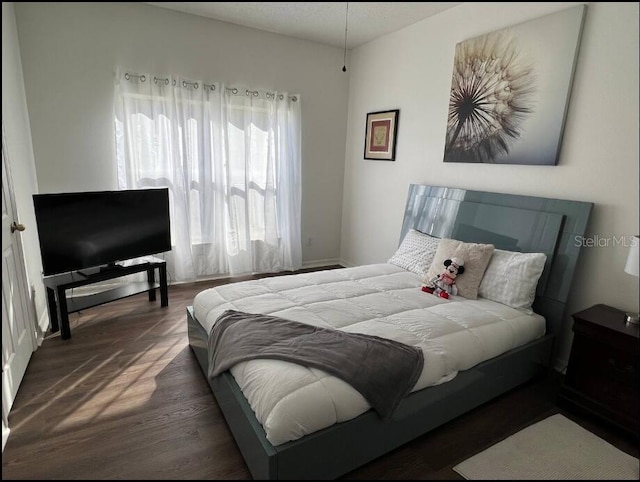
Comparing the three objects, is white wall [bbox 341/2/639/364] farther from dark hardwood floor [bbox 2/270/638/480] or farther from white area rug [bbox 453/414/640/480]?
dark hardwood floor [bbox 2/270/638/480]

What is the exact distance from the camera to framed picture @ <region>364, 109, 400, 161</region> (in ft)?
11.9

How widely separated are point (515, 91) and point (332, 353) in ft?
6.27

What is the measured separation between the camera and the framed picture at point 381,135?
3.63m

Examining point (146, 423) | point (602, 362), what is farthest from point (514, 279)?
point (146, 423)

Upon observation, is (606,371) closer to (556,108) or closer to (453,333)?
(453,333)

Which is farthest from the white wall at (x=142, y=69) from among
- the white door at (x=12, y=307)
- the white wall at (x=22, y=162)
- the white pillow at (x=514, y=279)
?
the white pillow at (x=514, y=279)

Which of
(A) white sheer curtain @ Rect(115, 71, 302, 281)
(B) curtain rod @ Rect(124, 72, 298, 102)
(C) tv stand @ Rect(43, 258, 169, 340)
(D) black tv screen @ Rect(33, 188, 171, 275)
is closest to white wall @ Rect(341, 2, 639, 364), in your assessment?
(A) white sheer curtain @ Rect(115, 71, 302, 281)

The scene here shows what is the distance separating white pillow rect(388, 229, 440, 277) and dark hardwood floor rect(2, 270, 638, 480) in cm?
105

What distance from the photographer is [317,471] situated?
1.44m

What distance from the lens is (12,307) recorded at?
2047 millimetres

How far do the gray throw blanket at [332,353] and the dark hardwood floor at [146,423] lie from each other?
0.31 metres

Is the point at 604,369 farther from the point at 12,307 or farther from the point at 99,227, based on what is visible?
the point at 99,227

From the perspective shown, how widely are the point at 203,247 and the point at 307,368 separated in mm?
2554

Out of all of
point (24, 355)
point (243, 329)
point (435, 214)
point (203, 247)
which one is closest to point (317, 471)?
point (243, 329)
